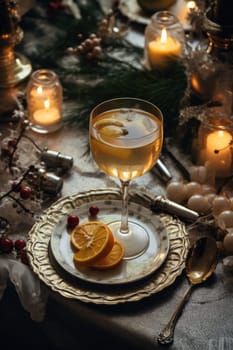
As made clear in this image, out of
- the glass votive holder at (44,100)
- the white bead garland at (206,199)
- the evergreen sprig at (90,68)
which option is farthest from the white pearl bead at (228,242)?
the glass votive holder at (44,100)

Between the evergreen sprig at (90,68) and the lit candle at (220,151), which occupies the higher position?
the lit candle at (220,151)

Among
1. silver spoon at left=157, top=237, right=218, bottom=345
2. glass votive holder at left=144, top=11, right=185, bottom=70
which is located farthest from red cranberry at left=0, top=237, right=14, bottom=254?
glass votive holder at left=144, top=11, right=185, bottom=70

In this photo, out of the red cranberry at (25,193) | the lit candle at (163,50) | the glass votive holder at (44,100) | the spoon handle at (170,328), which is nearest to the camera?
the spoon handle at (170,328)

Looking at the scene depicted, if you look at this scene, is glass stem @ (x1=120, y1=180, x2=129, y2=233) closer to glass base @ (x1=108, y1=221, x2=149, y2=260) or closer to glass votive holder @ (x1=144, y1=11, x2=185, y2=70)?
glass base @ (x1=108, y1=221, x2=149, y2=260)

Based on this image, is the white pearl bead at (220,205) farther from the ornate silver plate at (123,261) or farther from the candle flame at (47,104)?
the candle flame at (47,104)

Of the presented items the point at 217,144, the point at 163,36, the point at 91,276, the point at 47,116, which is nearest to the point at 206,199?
the point at 217,144

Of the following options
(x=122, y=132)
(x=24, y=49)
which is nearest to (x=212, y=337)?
(x=122, y=132)

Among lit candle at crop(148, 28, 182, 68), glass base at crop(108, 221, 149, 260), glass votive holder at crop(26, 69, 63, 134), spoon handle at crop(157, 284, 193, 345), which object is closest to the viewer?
spoon handle at crop(157, 284, 193, 345)

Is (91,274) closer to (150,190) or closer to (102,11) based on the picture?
(150,190)
